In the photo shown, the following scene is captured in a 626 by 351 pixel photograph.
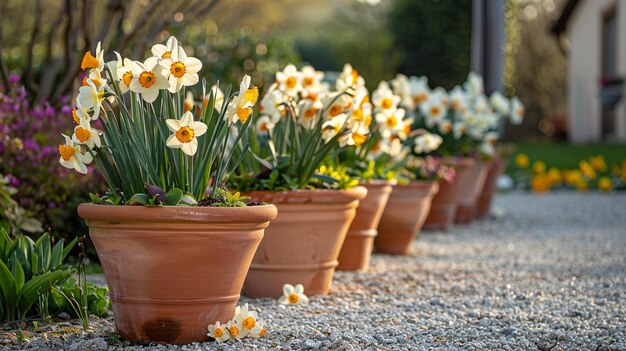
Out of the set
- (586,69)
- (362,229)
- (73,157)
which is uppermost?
(73,157)

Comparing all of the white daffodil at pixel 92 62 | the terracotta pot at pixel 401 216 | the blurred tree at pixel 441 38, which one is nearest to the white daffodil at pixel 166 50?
the white daffodil at pixel 92 62

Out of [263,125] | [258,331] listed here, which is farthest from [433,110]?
[258,331]

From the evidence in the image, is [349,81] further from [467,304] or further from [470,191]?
[470,191]

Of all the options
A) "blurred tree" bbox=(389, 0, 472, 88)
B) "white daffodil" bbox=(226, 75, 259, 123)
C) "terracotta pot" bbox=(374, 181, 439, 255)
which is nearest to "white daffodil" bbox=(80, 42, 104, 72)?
"white daffodil" bbox=(226, 75, 259, 123)

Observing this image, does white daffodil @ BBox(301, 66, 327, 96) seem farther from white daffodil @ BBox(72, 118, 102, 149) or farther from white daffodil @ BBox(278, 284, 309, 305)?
white daffodil @ BBox(72, 118, 102, 149)

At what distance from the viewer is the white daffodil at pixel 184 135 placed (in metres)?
2.85

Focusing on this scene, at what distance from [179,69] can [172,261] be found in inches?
23.4

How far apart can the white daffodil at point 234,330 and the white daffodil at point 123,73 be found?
0.82m

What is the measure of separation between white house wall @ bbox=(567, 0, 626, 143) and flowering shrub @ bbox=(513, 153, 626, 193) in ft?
18.8

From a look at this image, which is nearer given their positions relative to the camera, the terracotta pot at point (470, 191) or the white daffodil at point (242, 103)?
the white daffodil at point (242, 103)

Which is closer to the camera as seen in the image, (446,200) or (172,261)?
(172,261)

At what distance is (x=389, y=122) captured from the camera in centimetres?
464

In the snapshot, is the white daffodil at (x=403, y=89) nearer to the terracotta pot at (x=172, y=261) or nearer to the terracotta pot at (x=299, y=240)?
the terracotta pot at (x=299, y=240)

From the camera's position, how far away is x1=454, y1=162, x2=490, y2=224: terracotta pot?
726 cm
